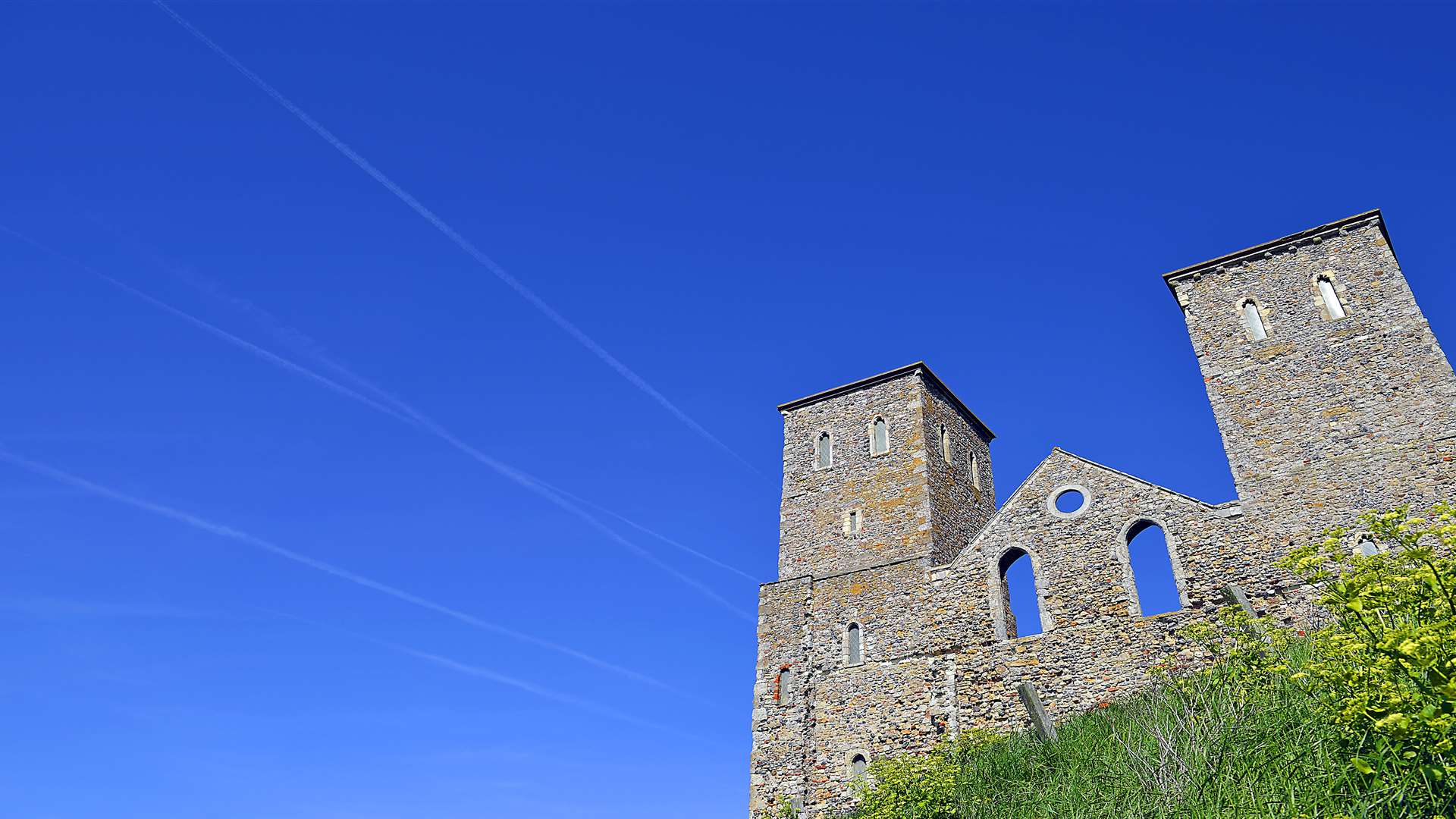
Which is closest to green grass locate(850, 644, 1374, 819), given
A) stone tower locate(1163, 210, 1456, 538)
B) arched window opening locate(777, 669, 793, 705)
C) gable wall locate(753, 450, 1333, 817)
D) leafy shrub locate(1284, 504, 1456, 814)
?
leafy shrub locate(1284, 504, 1456, 814)

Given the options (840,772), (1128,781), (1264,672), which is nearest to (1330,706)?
(1128,781)

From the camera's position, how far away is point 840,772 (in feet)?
68.7

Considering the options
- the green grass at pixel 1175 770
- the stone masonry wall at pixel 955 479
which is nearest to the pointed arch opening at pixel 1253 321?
the stone masonry wall at pixel 955 479

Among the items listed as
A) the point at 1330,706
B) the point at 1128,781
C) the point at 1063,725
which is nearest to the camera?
the point at 1330,706

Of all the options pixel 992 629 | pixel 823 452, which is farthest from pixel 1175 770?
pixel 823 452

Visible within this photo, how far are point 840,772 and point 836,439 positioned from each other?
9754mm

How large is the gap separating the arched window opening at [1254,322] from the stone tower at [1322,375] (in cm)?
3

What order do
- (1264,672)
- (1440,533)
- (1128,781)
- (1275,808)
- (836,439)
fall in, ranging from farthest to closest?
1. (836,439)
2. (1264,672)
3. (1128,781)
4. (1275,808)
5. (1440,533)

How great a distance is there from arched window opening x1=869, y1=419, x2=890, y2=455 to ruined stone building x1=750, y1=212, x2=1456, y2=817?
53 cm

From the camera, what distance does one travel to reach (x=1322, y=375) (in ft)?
65.9

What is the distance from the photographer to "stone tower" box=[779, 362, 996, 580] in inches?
952

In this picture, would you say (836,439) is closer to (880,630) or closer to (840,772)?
(880,630)

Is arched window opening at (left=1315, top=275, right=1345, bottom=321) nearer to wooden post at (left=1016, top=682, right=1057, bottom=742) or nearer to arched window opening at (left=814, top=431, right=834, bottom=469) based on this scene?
wooden post at (left=1016, top=682, right=1057, bottom=742)

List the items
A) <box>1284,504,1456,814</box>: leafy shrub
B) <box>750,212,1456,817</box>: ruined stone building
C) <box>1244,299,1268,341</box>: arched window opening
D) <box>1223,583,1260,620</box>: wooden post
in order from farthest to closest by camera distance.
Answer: <box>1244,299,1268,341</box>: arched window opening < <box>750,212,1456,817</box>: ruined stone building < <box>1223,583,1260,620</box>: wooden post < <box>1284,504,1456,814</box>: leafy shrub
